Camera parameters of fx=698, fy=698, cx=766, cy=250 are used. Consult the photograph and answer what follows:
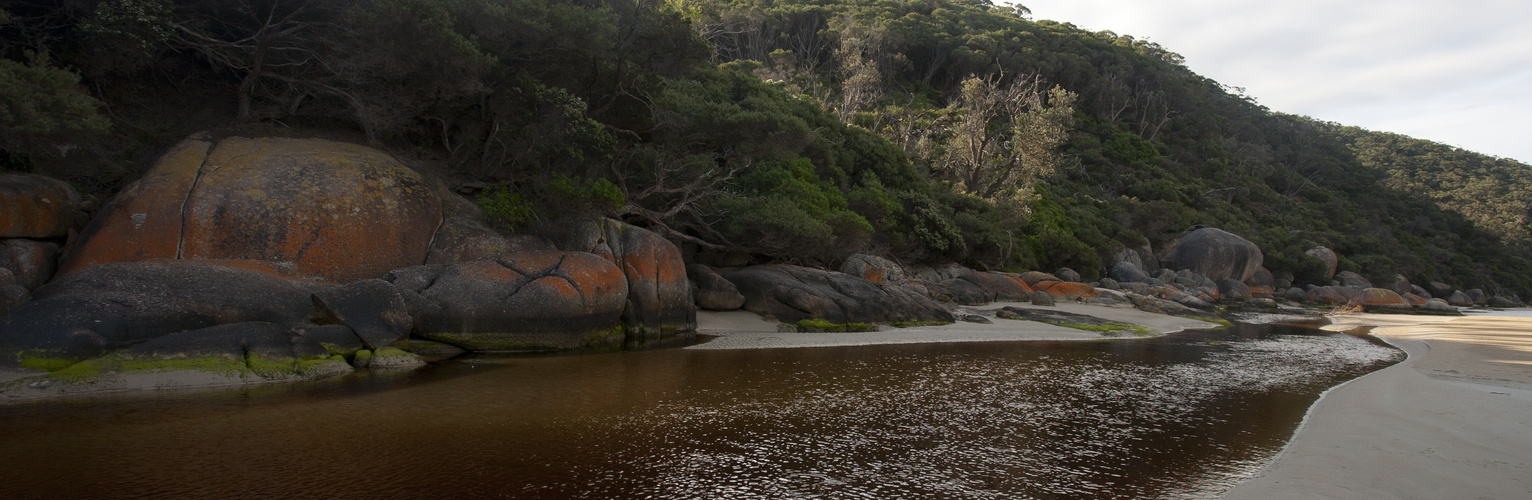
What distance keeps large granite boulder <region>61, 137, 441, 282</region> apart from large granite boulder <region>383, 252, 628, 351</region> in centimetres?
116

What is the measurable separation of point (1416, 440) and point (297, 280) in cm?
1479

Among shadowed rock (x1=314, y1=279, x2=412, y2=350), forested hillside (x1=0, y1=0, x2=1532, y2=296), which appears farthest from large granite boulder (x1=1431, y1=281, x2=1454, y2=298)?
shadowed rock (x1=314, y1=279, x2=412, y2=350)

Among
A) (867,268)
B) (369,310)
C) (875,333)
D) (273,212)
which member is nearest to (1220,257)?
(867,268)

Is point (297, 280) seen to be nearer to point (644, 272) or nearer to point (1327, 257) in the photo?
point (644, 272)

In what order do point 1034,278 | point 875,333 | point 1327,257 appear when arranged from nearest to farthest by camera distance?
point 875,333, point 1034,278, point 1327,257

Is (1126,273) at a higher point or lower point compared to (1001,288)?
higher

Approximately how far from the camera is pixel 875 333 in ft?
52.9

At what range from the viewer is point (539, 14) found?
48.4ft

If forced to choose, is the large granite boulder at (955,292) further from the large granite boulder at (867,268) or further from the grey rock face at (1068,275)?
the grey rock face at (1068,275)

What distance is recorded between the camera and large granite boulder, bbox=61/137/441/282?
1105 centimetres

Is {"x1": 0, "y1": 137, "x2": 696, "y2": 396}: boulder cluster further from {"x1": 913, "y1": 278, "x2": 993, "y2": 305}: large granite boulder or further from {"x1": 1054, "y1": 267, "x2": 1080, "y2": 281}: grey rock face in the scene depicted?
{"x1": 1054, "y1": 267, "x2": 1080, "y2": 281}: grey rock face

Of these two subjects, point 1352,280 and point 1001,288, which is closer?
point 1001,288

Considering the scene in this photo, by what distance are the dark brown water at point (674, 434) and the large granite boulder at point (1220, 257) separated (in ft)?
98.5

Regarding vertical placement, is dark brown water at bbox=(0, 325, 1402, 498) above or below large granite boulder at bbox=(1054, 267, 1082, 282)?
below
